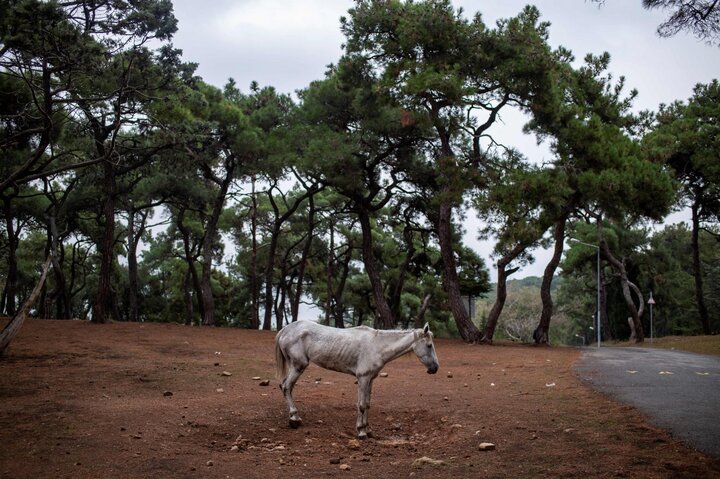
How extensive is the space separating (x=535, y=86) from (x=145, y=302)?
3256cm

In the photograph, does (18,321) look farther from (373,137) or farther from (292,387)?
(373,137)

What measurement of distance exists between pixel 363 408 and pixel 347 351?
36.1 inches

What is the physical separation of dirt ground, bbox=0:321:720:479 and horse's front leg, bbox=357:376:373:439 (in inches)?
8.2

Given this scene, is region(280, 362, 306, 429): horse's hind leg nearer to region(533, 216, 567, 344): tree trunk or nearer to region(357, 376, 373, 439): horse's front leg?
region(357, 376, 373, 439): horse's front leg

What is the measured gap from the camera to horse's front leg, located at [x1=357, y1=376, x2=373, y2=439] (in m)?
8.93

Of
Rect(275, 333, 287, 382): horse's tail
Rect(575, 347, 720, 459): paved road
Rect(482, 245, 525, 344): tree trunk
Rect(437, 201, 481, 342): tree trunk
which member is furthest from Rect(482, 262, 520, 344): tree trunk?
Rect(275, 333, 287, 382): horse's tail

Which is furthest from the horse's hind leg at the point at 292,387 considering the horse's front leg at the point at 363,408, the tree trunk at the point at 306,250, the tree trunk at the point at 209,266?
the tree trunk at the point at 306,250

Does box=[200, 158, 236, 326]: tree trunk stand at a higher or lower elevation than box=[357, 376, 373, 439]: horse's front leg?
higher

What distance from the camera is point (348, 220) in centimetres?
3988

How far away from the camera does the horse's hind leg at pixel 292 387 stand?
9.16 m

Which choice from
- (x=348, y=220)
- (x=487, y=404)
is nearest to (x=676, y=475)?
(x=487, y=404)

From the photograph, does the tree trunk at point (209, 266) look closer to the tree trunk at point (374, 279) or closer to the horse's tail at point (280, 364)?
the tree trunk at point (374, 279)

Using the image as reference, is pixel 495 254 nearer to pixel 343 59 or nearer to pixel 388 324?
pixel 388 324

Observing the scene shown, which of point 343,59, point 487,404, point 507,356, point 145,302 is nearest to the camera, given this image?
point 487,404
